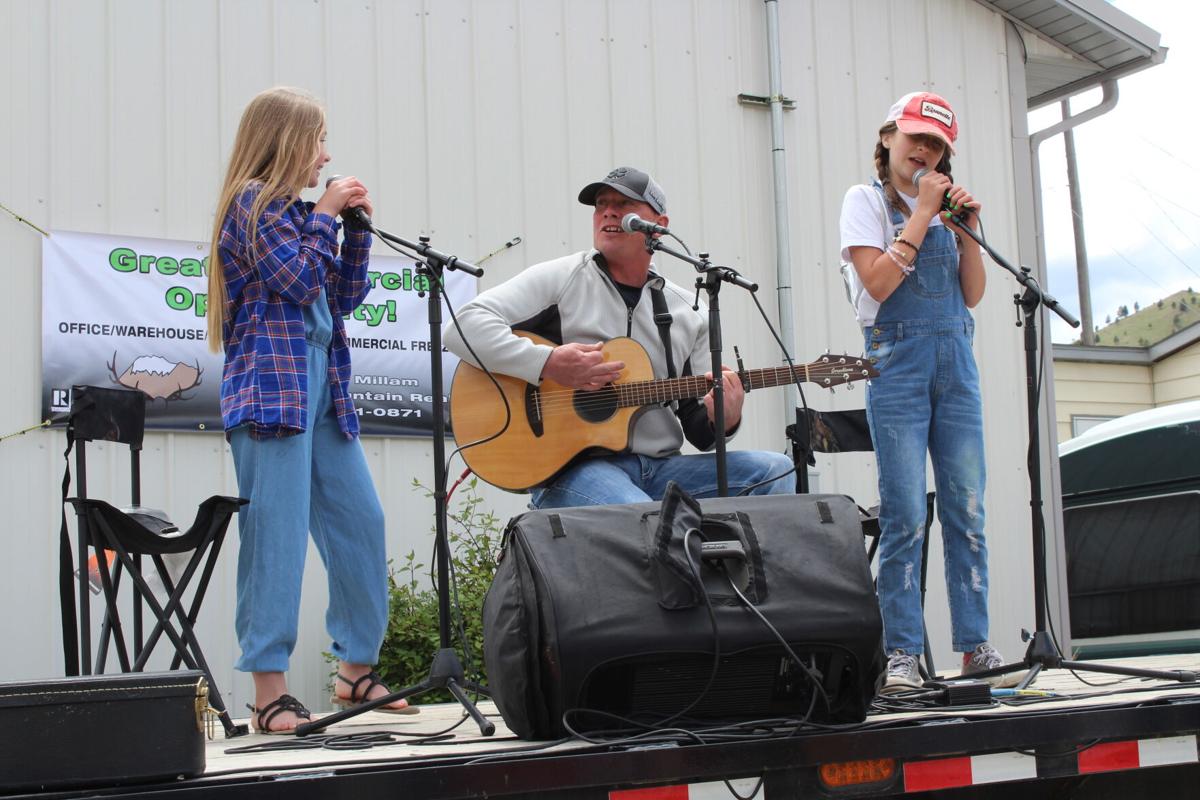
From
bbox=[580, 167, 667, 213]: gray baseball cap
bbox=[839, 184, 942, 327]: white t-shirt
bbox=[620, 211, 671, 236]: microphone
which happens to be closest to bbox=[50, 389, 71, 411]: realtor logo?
bbox=[580, 167, 667, 213]: gray baseball cap

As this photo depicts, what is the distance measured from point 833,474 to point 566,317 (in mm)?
3422

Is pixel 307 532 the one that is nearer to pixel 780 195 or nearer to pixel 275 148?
pixel 275 148

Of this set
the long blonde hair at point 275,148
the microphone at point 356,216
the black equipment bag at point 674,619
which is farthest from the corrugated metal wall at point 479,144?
the black equipment bag at point 674,619

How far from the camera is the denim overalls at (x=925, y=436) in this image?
150 inches

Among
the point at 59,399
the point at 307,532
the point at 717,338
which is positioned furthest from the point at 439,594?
the point at 59,399

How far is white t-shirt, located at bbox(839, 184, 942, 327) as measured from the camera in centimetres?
385

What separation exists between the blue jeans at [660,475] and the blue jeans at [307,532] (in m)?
0.60

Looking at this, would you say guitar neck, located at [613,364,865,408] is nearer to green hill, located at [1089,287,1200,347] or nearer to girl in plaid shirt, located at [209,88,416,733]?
girl in plaid shirt, located at [209,88,416,733]

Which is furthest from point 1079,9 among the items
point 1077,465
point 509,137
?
point 509,137

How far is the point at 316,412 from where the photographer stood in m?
3.59

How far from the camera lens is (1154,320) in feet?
71.4

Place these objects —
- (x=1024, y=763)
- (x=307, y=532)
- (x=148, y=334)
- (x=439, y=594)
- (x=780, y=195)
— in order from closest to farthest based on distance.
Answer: (x=1024, y=763) → (x=439, y=594) → (x=307, y=532) → (x=148, y=334) → (x=780, y=195)

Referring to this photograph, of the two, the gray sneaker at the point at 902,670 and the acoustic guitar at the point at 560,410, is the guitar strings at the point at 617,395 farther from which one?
the gray sneaker at the point at 902,670

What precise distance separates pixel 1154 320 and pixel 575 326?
65.7 ft
